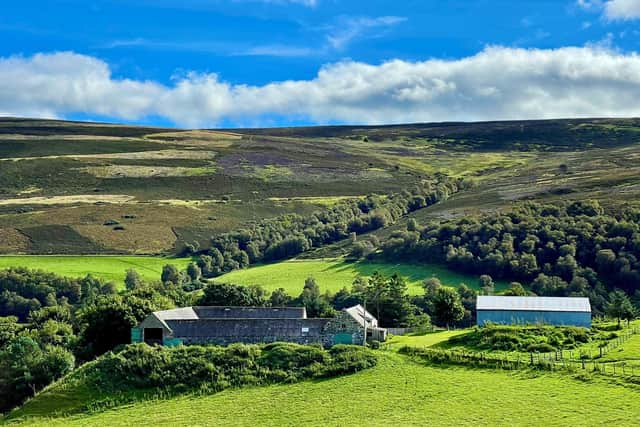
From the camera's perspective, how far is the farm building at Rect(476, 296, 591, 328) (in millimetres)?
71688

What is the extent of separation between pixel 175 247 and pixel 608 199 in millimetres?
80337

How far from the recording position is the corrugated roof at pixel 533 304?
240 ft

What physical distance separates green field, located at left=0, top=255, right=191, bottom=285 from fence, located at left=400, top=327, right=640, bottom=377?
76975 mm

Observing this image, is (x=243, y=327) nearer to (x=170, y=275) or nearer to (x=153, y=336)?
(x=153, y=336)

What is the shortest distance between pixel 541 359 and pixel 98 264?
95.2m

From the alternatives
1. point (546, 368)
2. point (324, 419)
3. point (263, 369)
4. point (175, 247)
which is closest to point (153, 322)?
point (263, 369)

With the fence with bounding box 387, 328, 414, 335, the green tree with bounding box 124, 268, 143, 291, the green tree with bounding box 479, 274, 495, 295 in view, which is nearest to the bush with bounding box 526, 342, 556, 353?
the fence with bounding box 387, 328, 414, 335

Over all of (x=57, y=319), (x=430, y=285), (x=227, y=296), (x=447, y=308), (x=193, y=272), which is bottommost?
(x=57, y=319)

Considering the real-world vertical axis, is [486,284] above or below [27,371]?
below

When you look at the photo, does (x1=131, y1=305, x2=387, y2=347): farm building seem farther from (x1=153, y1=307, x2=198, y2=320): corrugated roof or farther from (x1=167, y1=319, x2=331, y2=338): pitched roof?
(x1=153, y1=307, x2=198, y2=320): corrugated roof

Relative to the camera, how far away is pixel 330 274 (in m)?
124

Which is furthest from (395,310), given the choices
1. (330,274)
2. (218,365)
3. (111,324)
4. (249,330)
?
(330,274)

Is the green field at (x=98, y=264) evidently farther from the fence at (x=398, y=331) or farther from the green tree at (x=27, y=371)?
the green tree at (x=27, y=371)

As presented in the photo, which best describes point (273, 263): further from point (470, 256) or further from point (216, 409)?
point (216, 409)
